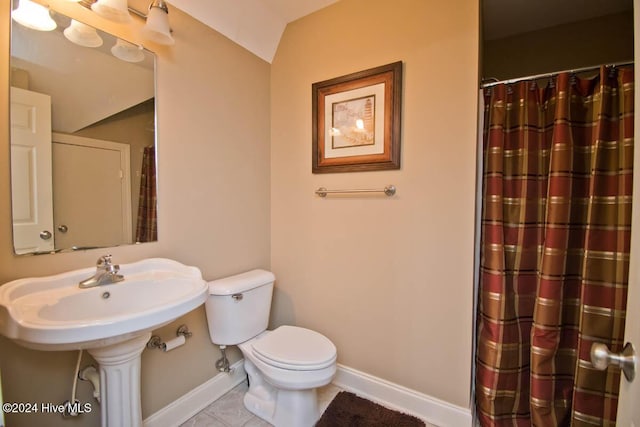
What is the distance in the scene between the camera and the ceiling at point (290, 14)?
5.36 ft

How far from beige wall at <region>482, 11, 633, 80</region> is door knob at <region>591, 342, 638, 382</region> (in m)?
2.04

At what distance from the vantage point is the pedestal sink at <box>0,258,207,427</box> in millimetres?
800

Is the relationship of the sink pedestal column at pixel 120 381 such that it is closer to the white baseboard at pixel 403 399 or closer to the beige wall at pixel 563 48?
the white baseboard at pixel 403 399

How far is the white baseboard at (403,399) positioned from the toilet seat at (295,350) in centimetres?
43

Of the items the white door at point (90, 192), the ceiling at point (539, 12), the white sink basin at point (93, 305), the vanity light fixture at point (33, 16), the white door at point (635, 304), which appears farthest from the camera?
the ceiling at point (539, 12)

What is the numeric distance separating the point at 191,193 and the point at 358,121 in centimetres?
106

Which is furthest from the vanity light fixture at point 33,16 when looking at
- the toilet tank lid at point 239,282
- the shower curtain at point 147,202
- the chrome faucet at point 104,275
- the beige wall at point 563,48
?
the beige wall at point 563,48

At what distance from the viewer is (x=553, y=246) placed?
1303 mm

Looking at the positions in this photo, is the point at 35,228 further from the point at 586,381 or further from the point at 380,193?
the point at 586,381

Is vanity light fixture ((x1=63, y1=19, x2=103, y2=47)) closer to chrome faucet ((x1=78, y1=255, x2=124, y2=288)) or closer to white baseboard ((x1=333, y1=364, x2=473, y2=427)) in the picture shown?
chrome faucet ((x1=78, y1=255, x2=124, y2=288))

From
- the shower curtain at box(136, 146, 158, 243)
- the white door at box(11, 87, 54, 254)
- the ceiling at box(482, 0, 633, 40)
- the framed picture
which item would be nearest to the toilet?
the shower curtain at box(136, 146, 158, 243)

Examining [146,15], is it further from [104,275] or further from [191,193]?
[104,275]

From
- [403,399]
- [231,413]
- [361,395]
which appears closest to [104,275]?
[231,413]

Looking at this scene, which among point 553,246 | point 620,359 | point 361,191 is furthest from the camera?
point 361,191
